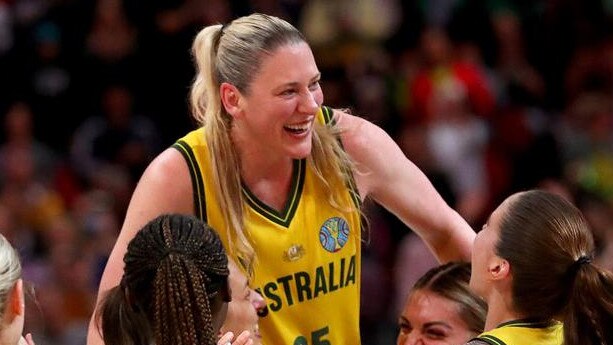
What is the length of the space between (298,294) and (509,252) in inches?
33.4

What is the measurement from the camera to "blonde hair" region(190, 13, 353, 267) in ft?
12.6

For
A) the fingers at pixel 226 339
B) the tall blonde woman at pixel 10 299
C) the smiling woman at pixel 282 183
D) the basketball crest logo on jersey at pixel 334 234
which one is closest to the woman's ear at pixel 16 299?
the tall blonde woman at pixel 10 299

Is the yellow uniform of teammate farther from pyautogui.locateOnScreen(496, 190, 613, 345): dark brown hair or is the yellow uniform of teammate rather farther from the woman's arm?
the woman's arm

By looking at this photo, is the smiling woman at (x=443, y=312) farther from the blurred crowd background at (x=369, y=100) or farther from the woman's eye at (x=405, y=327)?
the blurred crowd background at (x=369, y=100)

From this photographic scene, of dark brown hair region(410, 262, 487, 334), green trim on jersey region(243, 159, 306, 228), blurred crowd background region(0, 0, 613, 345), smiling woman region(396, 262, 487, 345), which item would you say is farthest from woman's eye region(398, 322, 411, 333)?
blurred crowd background region(0, 0, 613, 345)

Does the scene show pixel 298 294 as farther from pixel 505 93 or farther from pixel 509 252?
pixel 505 93

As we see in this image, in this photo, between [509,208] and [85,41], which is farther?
[85,41]

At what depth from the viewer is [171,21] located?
8672 mm

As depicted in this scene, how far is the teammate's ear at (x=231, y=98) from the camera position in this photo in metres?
3.87

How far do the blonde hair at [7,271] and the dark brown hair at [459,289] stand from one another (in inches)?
51.4

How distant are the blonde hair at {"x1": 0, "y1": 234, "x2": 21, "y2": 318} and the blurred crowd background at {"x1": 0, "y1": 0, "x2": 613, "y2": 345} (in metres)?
4.28

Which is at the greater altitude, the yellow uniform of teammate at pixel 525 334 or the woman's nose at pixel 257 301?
the yellow uniform of teammate at pixel 525 334

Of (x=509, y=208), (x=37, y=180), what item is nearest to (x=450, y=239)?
(x=509, y=208)

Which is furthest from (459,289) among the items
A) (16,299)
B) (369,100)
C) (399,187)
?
(369,100)
